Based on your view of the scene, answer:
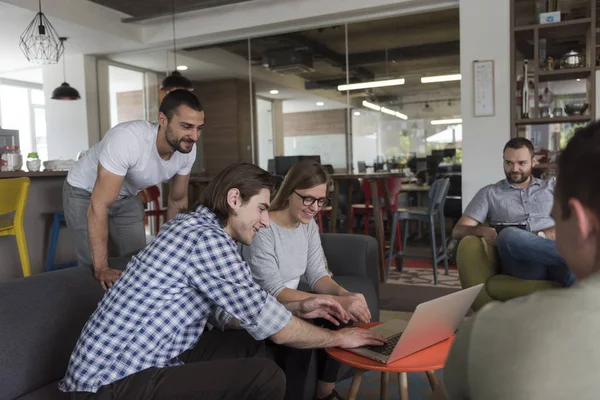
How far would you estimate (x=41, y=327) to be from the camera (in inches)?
70.9

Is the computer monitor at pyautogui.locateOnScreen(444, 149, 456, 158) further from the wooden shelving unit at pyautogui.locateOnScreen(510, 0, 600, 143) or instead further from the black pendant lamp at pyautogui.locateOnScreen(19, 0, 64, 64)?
the black pendant lamp at pyautogui.locateOnScreen(19, 0, 64, 64)

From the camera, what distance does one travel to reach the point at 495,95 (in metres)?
4.60

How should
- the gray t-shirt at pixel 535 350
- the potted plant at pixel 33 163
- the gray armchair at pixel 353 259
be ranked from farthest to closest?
the potted plant at pixel 33 163 → the gray armchair at pixel 353 259 → the gray t-shirt at pixel 535 350

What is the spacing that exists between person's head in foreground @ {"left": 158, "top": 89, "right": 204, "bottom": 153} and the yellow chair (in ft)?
3.58

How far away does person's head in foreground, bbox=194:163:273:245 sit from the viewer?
167 centimetres

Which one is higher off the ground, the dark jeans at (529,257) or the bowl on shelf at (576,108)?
the bowl on shelf at (576,108)

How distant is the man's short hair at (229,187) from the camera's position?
5.47 feet

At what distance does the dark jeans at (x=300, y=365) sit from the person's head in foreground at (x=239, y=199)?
51cm

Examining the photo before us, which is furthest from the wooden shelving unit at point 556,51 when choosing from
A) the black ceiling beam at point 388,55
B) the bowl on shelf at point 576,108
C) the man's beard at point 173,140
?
the man's beard at point 173,140

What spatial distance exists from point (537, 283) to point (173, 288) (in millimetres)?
2119

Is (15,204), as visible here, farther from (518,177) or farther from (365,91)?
(365,91)

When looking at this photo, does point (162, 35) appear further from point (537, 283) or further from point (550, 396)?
point (550, 396)

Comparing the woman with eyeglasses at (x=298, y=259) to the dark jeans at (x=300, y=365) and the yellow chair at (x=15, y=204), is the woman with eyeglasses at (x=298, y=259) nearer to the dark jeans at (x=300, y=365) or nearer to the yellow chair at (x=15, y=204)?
the dark jeans at (x=300, y=365)

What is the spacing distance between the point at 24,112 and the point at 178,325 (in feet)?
31.4
